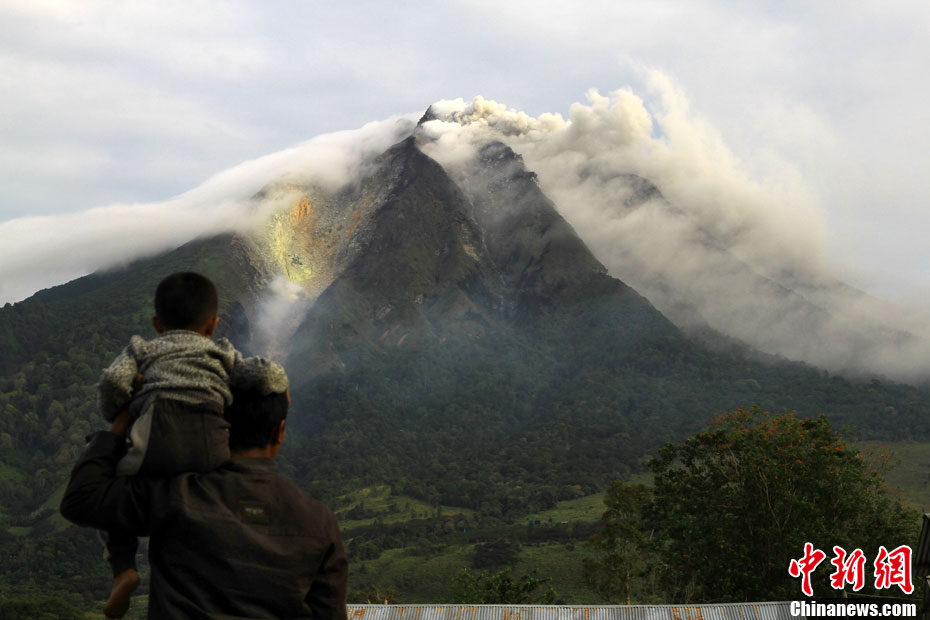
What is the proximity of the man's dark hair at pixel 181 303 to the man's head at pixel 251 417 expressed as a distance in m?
0.29

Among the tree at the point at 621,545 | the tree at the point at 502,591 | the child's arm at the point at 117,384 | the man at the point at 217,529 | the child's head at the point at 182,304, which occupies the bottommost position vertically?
the tree at the point at 502,591

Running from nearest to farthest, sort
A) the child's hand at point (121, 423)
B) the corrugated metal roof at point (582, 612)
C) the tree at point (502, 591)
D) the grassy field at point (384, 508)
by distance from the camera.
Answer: the child's hand at point (121, 423), the corrugated metal roof at point (582, 612), the tree at point (502, 591), the grassy field at point (384, 508)

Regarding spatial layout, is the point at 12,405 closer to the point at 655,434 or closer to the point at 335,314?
the point at 335,314

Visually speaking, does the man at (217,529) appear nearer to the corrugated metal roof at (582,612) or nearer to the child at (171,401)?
the child at (171,401)

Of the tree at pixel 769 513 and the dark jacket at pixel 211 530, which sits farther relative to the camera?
the tree at pixel 769 513

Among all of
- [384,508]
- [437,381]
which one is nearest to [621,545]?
[384,508]

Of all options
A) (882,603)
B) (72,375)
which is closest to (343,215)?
(72,375)

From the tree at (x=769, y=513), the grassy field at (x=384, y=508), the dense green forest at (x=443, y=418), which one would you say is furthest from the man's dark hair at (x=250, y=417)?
the grassy field at (x=384, y=508)

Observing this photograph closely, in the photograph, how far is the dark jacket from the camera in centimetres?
251

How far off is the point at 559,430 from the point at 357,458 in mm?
26343

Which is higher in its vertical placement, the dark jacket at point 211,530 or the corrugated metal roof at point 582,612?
the dark jacket at point 211,530

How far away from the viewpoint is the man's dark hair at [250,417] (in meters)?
2.81

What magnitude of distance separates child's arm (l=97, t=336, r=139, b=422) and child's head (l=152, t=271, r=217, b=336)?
8.5 inches

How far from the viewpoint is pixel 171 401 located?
Answer: 2590 millimetres
